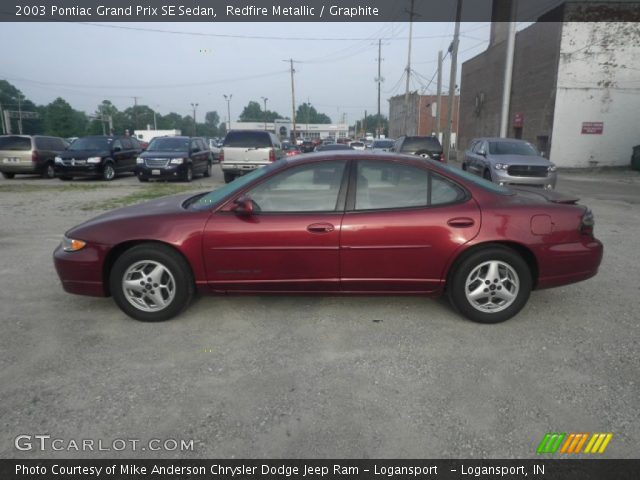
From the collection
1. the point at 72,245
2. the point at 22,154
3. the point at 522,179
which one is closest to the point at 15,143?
the point at 22,154

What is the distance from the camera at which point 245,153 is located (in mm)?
14672

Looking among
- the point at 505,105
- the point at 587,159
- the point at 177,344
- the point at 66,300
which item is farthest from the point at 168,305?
the point at 587,159

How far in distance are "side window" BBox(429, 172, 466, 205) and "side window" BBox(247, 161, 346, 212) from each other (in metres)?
0.81

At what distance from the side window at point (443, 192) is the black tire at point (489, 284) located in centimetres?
51

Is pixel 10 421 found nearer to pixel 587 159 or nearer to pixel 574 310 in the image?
pixel 574 310

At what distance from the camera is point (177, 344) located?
137 inches

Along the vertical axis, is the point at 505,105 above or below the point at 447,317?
above

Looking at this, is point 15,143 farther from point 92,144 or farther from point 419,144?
point 419,144

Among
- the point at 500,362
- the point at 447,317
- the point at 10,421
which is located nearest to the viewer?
the point at 10,421

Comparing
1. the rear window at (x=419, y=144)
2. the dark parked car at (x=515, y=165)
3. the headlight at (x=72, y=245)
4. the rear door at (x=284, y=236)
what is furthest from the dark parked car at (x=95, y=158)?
the rear door at (x=284, y=236)

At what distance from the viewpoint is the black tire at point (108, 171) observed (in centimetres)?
1658

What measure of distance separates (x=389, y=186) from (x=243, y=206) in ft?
4.20

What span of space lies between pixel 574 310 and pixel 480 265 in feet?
4.09

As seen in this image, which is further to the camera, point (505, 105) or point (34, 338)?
point (505, 105)
